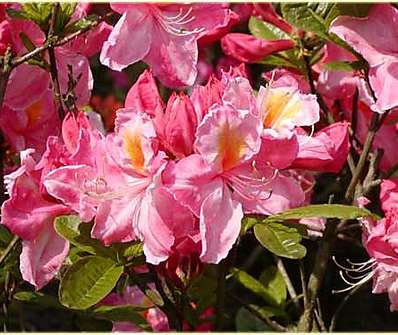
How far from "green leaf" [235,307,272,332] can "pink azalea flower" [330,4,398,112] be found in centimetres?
71

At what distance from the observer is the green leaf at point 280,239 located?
4.37 ft

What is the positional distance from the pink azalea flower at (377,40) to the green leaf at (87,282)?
18.1 inches

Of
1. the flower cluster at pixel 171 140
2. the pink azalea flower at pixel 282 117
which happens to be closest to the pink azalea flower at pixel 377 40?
Answer: the flower cluster at pixel 171 140

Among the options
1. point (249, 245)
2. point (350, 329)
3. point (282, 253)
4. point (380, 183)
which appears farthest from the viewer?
point (249, 245)

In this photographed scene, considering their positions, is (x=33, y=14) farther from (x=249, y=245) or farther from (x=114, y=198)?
(x=249, y=245)

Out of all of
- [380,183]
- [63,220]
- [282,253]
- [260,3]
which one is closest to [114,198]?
[63,220]

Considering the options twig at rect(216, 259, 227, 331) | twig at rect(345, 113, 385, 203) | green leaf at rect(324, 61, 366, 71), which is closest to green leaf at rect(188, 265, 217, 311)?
twig at rect(216, 259, 227, 331)

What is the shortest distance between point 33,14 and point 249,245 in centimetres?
203

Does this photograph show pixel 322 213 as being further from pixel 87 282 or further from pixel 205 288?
pixel 205 288

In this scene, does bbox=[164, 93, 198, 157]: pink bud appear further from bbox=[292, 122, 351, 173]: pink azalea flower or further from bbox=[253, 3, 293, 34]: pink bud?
bbox=[253, 3, 293, 34]: pink bud

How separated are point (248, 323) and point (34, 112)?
0.72 metres

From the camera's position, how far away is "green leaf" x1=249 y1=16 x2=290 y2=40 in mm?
1850

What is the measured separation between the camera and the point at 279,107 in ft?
4.64

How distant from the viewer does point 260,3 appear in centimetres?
184
